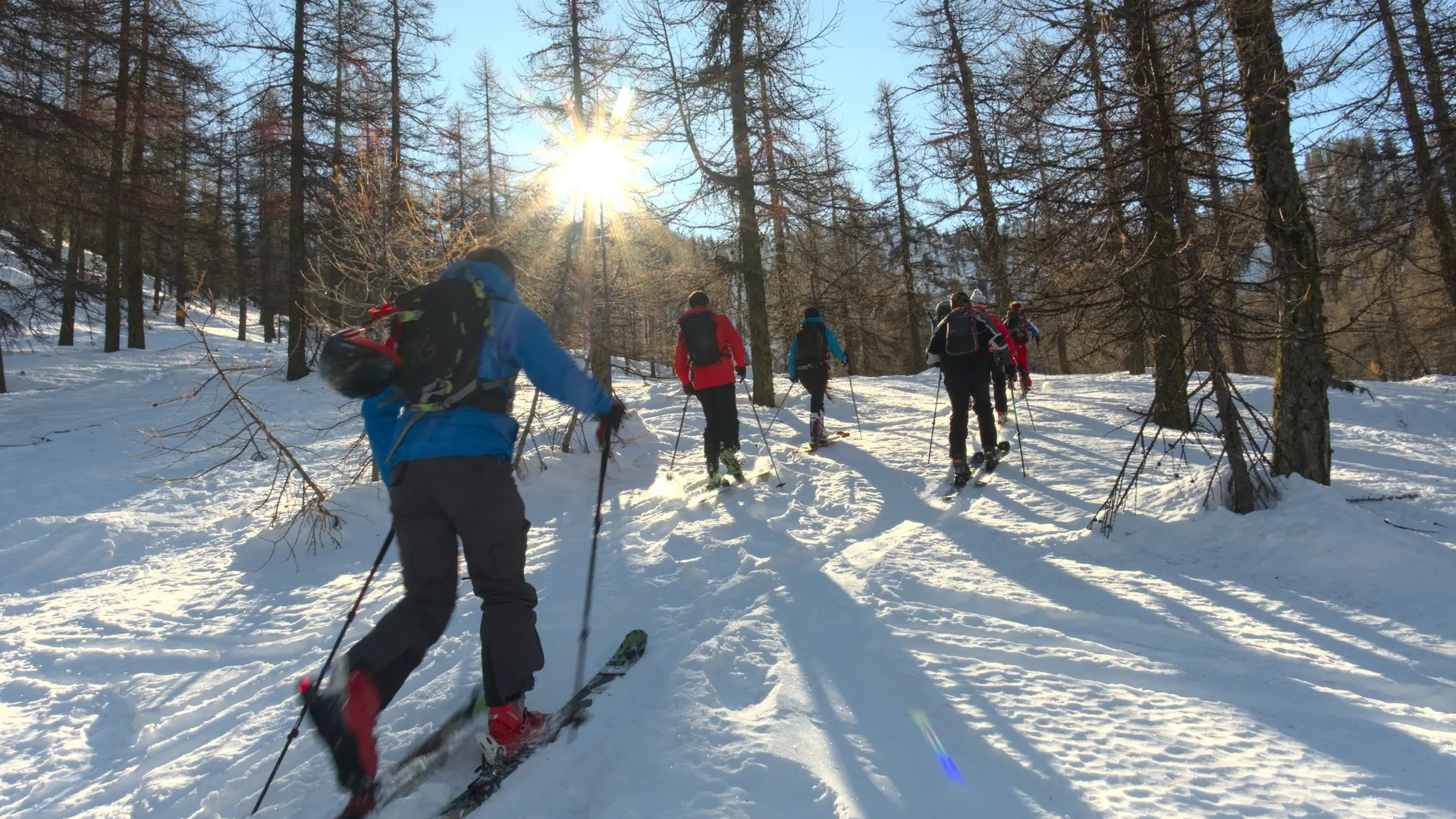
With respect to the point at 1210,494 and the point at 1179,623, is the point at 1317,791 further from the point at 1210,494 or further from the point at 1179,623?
the point at 1210,494

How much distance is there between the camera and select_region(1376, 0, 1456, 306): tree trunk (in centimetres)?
806

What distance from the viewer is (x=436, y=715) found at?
9.77ft

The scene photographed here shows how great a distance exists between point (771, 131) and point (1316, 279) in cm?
891

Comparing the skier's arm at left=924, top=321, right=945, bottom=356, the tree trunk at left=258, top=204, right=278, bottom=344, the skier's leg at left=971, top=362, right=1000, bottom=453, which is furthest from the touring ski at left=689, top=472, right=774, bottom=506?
the tree trunk at left=258, top=204, right=278, bottom=344

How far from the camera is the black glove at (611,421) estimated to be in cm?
309

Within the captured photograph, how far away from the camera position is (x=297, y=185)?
53.5 feet

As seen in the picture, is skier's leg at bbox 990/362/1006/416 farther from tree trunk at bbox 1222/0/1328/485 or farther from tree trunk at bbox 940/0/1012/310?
tree trunk at bbox 1222/0/1328/485

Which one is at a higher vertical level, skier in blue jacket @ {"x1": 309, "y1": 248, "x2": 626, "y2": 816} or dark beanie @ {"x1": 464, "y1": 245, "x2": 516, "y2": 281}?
dark beanie @ {"x1": 464, "y1": 245, "x2": 516, "y2": 281}

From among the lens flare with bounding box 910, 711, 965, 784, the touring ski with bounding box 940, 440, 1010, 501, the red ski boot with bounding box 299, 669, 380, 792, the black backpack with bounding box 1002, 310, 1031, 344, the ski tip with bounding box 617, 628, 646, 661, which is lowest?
the ski tip with bounding box 617, 628, 646, 661

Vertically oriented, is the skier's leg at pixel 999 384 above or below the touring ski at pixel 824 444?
above

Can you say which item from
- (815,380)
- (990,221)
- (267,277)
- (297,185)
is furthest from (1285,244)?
(267,277)

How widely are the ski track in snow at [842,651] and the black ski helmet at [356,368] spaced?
4.86ft

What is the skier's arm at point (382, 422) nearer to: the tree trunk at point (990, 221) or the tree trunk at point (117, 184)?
the tree trunk at point (990, 221)

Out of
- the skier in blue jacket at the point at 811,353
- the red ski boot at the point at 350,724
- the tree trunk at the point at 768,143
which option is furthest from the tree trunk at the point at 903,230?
the red ski boot at the point at 350,724
